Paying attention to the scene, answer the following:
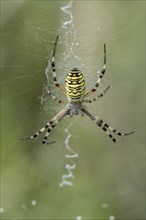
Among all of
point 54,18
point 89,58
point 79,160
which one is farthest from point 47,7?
point 79,160

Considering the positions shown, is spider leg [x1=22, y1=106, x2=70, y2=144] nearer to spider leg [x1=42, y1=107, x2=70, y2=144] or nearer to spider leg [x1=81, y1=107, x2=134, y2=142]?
spider leg [x1=42, y1=107, x2=70, y2=144]

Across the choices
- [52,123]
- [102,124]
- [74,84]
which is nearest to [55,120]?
[52,123]

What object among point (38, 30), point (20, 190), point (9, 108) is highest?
point (38, 30)

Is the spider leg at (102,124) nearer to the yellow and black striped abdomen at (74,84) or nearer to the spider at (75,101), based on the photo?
the spider at (75,101)

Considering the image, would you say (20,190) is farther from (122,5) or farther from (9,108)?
(122,5)

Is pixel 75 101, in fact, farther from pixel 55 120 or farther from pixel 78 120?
pixel 78 120
